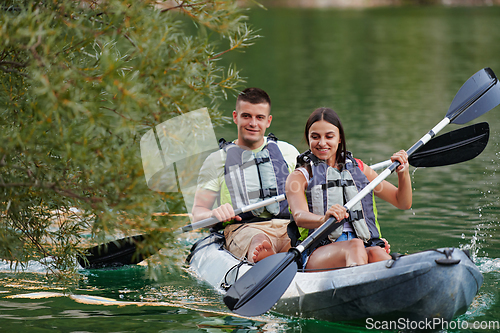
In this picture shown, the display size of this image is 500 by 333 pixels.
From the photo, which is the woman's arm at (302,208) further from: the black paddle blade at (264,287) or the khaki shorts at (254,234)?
the khaki shorts at (254,234)

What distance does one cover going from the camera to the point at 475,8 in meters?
48.2

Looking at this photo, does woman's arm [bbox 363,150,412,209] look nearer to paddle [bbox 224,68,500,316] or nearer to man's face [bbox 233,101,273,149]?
paddle [bbox 224,68,500,316]

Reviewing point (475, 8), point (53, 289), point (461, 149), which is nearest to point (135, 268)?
point (53, 289)

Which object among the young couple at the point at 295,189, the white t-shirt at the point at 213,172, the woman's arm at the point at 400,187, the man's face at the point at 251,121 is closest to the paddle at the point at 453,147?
the woman's arm at the point at 400,187

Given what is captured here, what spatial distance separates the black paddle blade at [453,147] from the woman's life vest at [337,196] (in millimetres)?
1048

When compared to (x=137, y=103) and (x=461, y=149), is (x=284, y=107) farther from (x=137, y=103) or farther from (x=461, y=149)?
(x=137, y=103)

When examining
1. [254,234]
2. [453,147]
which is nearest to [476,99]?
[453,147]

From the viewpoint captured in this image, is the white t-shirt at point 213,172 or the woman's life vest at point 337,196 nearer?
the woman's life vest at point 337,196

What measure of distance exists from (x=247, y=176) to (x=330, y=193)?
1.10 m

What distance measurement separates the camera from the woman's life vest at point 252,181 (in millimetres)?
5004

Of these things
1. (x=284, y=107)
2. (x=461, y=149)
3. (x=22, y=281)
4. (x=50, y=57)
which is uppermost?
(x=284, y=107)

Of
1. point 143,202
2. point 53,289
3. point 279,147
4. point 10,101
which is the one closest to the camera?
point 143,202

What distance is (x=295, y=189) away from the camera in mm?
4125

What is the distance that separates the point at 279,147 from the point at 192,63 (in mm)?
1685
